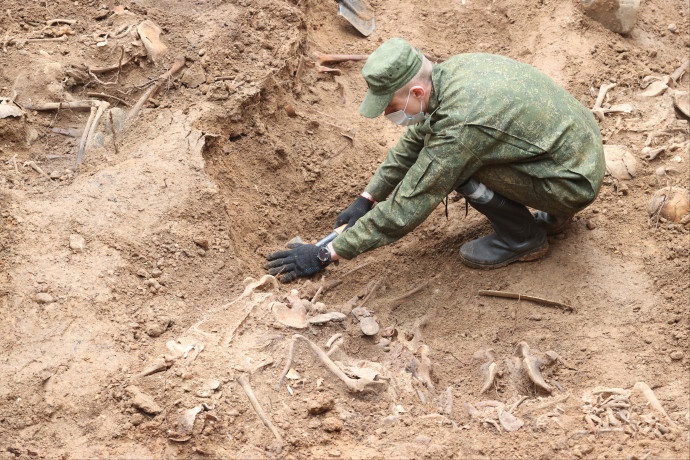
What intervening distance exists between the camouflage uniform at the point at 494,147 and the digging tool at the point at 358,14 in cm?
265

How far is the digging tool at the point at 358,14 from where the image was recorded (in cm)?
610

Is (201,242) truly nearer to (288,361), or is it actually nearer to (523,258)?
(288,361)

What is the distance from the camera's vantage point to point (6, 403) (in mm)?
2811

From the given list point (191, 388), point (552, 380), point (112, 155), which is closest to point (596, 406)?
point (552, 380)

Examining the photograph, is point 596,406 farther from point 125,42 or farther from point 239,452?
point 125,42

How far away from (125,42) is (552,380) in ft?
12.1

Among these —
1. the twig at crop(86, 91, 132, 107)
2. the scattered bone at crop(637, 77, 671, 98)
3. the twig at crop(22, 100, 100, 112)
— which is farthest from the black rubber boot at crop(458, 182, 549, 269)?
the twig at crop(22, 100, 100, 112)

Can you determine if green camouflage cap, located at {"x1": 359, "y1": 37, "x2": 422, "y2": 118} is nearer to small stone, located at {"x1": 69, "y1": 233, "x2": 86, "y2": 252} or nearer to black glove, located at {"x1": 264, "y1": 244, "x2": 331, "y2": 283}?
black glove, located at {"x1": 264, "y1": 244, "x2": 331, "y2": 283}

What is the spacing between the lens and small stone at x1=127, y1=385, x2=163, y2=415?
2754 mm

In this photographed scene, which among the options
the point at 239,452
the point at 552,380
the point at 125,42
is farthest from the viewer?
the point at 125,42

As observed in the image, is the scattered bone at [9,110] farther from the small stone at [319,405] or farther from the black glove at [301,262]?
the small stone at [319,405]

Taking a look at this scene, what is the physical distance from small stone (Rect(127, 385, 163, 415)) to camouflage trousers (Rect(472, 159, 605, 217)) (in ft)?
6.90

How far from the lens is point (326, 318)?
11.0ft

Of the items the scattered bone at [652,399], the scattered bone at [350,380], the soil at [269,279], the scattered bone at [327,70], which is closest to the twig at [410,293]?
the soil at [269,279]
